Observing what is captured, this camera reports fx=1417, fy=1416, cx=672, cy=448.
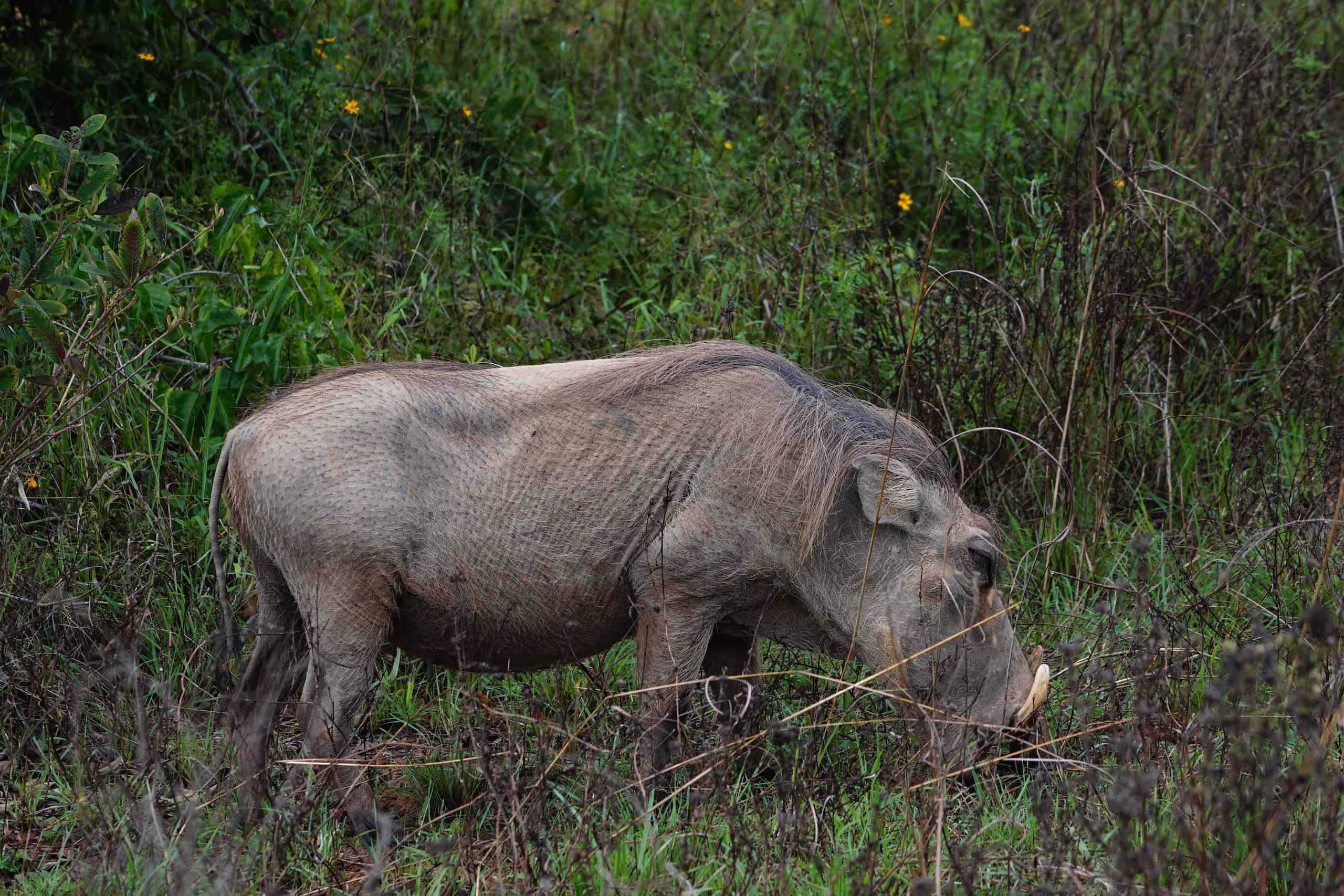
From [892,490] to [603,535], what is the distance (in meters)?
0.71

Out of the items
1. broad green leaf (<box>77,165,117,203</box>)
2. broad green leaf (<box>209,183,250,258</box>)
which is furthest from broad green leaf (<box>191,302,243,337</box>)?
broad green leaf (<box>77,165,117,203</box>)

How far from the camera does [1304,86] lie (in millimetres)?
6199

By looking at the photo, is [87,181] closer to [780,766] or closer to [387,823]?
[387,823]

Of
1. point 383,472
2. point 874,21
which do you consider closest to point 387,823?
point 383,472

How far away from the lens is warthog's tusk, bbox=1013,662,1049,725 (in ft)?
11.3

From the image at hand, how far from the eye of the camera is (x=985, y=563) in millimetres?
3518

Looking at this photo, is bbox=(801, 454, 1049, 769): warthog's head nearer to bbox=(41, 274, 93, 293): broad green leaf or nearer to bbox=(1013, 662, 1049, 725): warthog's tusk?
bbox=(1013, 662, 1049, 725): warthog's tusk

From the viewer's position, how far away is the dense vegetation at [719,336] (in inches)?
112

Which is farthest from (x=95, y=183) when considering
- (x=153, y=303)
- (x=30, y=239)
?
(x=153, y=303)

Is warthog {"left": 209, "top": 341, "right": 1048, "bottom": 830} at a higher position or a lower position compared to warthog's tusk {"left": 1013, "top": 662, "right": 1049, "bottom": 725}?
higher

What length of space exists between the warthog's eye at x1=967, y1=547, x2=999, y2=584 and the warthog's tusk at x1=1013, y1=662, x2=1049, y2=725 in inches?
10.0

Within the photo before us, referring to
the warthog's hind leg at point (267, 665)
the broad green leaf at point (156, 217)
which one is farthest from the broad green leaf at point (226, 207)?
the warthog's hind leg at point (267, 665)

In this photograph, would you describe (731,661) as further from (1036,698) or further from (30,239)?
(30,239)

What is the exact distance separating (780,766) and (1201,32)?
202 inches
